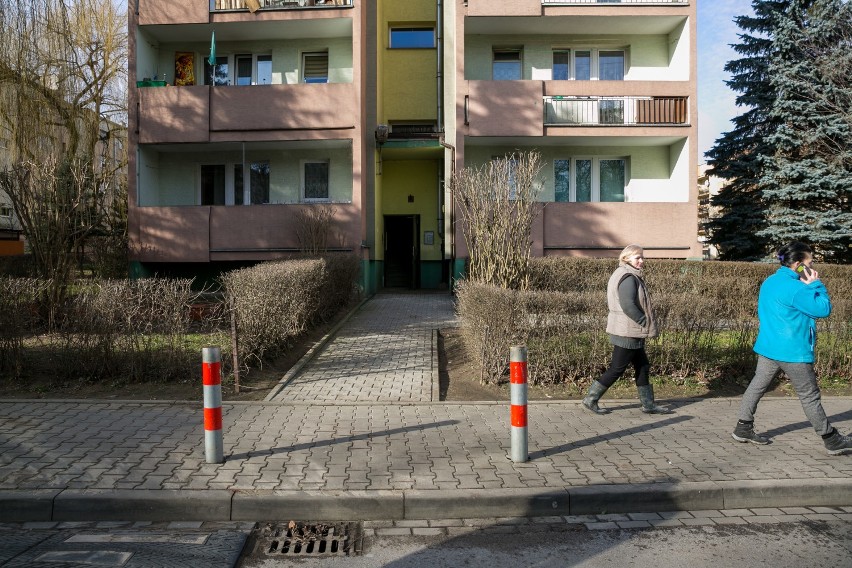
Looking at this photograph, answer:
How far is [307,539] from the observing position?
412cm

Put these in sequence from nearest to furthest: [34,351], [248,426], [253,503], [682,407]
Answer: [253,503] → [248,426] → [682,407] → [34,351]

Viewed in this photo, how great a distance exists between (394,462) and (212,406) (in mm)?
1539

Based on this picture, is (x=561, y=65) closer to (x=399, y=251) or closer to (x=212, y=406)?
(x=399, y=251)

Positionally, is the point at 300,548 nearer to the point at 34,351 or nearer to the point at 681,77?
the point at 34,351

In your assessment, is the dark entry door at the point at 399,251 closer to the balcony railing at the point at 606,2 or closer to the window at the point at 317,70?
the window at the point at 317,70

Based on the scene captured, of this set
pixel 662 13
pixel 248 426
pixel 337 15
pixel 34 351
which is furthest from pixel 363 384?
pixel 662 13

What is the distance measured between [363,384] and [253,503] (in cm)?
353

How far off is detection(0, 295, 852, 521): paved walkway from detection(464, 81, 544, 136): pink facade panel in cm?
1208

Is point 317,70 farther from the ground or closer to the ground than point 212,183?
farther from the ground

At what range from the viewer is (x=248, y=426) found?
6.17 metres

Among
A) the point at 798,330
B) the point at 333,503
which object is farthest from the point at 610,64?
the point at 333,503

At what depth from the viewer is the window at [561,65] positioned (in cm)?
1962

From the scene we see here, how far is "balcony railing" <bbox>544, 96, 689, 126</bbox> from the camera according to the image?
17.7 metres

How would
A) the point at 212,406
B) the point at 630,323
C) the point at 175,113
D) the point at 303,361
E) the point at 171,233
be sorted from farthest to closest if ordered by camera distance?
the point at 171,233 → the point at 175,113 → the point at 303,361 → the point at 630,323 → the point at 212,406
